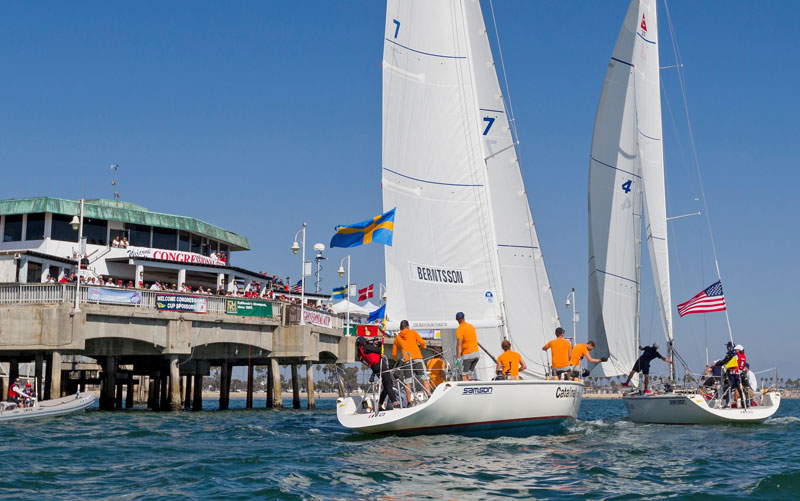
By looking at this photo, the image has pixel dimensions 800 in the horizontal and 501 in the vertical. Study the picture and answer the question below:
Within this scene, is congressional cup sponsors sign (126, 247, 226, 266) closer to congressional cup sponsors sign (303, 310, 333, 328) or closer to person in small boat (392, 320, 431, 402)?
congressional cup sponsors sign (303, 310, 333, 328)

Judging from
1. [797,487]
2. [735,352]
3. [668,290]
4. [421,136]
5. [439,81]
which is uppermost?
[439,81]

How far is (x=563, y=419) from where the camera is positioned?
2228 centimetres

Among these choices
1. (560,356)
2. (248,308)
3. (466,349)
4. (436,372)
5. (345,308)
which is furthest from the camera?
(345,308)

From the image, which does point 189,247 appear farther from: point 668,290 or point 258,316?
point 668,290

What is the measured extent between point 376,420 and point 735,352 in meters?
13.8

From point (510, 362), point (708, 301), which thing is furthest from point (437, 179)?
point (708, 301)

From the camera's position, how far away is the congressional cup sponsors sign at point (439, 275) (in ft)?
75.7

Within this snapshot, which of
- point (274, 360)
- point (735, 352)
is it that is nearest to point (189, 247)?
point (274, 360)

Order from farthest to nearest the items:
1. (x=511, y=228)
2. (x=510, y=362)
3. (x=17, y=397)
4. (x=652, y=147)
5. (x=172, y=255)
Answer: (x=172, y=255) → (x=652, y=147) → (x=17, y=397) → (x=511, y=228) → (x=510, y=362)

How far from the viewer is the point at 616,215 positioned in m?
35.9

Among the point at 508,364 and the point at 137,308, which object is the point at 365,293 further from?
the point at 508,364

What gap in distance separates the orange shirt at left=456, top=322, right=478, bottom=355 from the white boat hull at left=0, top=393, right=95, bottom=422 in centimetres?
1667

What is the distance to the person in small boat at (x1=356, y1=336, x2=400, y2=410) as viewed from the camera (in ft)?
67.0

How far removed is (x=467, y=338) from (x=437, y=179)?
4727mm
